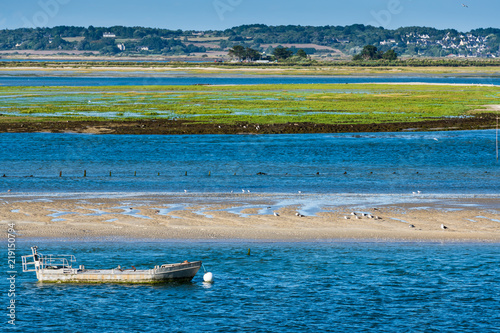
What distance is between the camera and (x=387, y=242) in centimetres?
3322

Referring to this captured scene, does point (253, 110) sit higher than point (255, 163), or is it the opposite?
point (253, 110)

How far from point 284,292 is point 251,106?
82.4 m

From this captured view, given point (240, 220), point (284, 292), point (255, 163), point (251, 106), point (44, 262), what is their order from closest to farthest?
point (284, 292) < point (44, 262) < point (240, 220) < point (255, 163) < point (251, 106)

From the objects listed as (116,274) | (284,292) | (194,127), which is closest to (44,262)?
(116,274)

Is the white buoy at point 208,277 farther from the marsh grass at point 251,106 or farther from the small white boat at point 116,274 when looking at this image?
the marsh grass at point 251,106

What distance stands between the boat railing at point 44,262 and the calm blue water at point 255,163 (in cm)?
1502

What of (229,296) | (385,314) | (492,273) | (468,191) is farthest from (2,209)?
Answer: (468,191)

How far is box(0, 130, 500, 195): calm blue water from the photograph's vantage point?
1868 inches

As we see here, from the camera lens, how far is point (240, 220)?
3641 centimetres

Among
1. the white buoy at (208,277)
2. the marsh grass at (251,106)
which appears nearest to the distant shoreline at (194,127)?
the marsh grass at (251,106)

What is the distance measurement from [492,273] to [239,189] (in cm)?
2050

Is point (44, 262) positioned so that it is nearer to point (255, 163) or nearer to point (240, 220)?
point (240, 220)

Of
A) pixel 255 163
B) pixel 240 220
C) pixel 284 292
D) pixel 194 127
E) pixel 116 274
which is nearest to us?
pixel 284 292

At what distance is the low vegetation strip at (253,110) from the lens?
85.4 m
